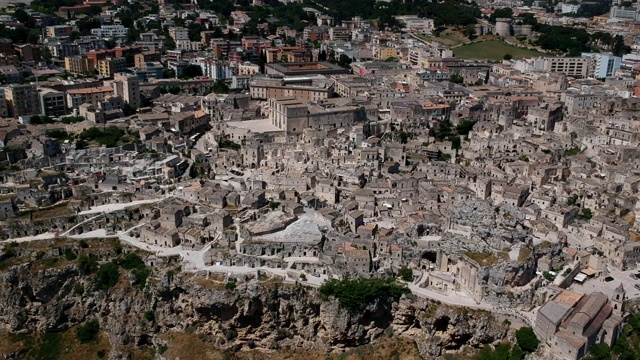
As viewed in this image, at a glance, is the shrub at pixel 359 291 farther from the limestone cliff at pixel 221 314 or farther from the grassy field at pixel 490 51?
the grassy field at pixel 490 51

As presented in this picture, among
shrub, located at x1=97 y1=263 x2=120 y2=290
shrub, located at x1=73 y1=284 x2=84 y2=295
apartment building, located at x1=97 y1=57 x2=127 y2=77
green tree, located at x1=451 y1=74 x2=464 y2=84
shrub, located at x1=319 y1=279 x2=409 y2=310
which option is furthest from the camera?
green tree, located at x1=451 y1=74 x2=464 y2=84

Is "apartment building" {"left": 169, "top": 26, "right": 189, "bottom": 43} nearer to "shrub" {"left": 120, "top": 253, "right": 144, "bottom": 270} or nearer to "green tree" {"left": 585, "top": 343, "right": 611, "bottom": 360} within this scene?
"shrub" {"left": 120, "top": 253, "right": 144, "bottom": 270}

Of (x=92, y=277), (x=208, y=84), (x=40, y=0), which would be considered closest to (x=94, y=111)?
(x=208, y=84)

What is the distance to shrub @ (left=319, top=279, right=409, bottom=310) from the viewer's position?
28781 millimetres

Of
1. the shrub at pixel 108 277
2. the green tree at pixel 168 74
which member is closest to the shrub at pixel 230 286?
the shrub at pixel 108 277

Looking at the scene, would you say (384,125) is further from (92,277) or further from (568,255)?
(92,277)

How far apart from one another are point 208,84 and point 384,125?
19.5 meters

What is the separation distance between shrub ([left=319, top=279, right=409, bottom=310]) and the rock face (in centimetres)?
37

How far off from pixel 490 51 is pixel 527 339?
6016 centimetres

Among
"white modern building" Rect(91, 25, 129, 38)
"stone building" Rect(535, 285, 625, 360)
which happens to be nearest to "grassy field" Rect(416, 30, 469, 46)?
"white modern building" Rect(91, 25, 129, 38)

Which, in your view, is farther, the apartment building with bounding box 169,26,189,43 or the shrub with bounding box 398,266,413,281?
the apartment building with bounding box 169,26,189,43

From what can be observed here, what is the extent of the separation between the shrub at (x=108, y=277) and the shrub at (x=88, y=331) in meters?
1.79

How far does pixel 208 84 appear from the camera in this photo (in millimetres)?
59844

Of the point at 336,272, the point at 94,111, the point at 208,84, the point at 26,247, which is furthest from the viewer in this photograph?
the point at 208,84
